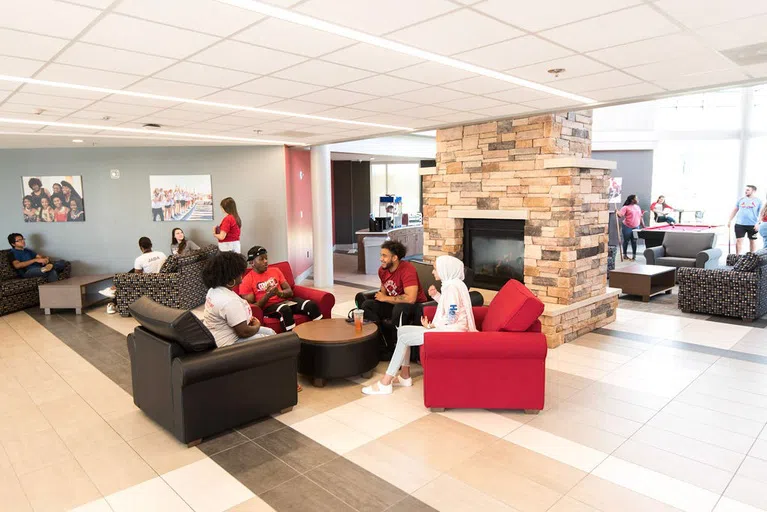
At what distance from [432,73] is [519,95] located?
1.22 metres

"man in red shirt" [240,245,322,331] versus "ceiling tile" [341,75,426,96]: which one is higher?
"ceiling tile" [341,75,426,96]

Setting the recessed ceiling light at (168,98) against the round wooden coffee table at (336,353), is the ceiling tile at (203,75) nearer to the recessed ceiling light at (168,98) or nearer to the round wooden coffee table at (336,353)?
the recessed ceiling light at (168,98)

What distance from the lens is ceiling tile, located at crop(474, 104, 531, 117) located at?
17.8ft

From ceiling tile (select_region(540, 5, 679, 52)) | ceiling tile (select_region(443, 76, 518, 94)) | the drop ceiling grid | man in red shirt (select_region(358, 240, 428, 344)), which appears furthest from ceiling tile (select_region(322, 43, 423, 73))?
man in red shirt (select_region(358, 240, 428, 344))

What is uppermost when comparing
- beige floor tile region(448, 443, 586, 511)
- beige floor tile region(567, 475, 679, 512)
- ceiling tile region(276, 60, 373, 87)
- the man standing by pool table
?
ceiling tile region(276, 60, 373, 87)

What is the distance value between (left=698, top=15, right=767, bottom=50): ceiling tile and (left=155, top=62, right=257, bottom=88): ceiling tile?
3.20 metres

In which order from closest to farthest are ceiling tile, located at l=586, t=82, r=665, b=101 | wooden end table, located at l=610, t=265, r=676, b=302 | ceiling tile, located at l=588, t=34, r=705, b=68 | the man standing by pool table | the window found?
ceiling tile, located at l=588, t=34, r=705, b=68 → ceiling tile, located at l=586, t=82, r=665, b=101 → wooden end table, located at l=610, t=265, r=676, b=302 → the man standing by pool table → the window

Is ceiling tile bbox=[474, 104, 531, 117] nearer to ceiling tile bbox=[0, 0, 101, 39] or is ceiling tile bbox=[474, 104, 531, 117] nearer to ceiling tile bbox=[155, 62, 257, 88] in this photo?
ceiling tile bbox=[155, 62, 257, 88]

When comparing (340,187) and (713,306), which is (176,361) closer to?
(713,306)

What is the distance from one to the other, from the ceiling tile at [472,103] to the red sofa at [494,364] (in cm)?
209

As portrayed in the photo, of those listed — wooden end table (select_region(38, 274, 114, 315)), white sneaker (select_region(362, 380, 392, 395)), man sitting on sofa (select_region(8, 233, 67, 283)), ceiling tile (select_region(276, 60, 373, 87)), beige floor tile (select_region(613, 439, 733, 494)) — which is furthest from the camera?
man sitting on sofa (select_region(8, 233, 67, 283))

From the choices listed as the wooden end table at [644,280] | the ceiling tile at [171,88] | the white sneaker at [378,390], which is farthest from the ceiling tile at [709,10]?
the wooden end table at [644,280]

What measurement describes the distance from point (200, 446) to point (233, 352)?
701mm

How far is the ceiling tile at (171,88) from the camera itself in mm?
4203
